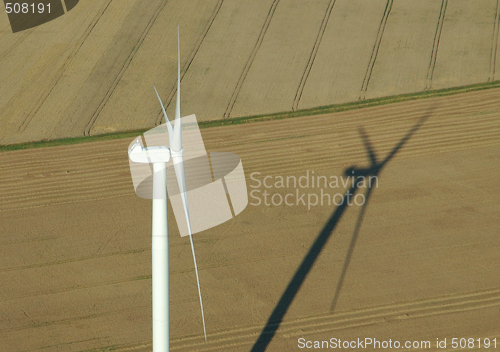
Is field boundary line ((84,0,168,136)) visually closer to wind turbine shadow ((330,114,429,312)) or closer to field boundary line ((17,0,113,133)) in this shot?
field boundary line ((17,0,113,133))

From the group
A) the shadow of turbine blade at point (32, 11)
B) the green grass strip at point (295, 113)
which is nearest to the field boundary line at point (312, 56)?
the green grass strip at point (295, 113)

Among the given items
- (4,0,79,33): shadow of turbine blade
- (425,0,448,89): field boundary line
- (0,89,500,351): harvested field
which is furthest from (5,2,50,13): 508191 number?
(425,0,448,89): field boundary line

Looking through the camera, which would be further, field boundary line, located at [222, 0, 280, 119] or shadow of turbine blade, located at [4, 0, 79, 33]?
shadow of turbine blade, located at [4, 0, 79, 33]

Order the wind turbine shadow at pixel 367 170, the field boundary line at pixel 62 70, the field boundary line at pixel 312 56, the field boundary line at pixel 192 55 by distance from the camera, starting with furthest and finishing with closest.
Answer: the field boundary line at pixel 312 56 → the field boundary line at pixel 192 55 → the field boundary line at pixel 62 70 → the wind turbine shadow at pixel 367 170

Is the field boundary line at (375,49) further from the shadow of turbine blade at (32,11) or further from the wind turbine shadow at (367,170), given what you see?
the shadow of turbine blade at (32,11)

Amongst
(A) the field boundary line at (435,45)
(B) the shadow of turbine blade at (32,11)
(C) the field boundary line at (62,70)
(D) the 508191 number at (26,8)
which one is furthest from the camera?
(D) the 508191 number at (26,8)

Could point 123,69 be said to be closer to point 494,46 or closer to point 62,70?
point 62,70

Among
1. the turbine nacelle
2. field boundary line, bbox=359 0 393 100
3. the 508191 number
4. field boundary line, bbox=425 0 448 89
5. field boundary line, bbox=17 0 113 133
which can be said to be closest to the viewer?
the turbine nacelle

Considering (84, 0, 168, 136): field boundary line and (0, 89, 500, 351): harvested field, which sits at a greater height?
(84, 0, 168, 136): field boundary line
